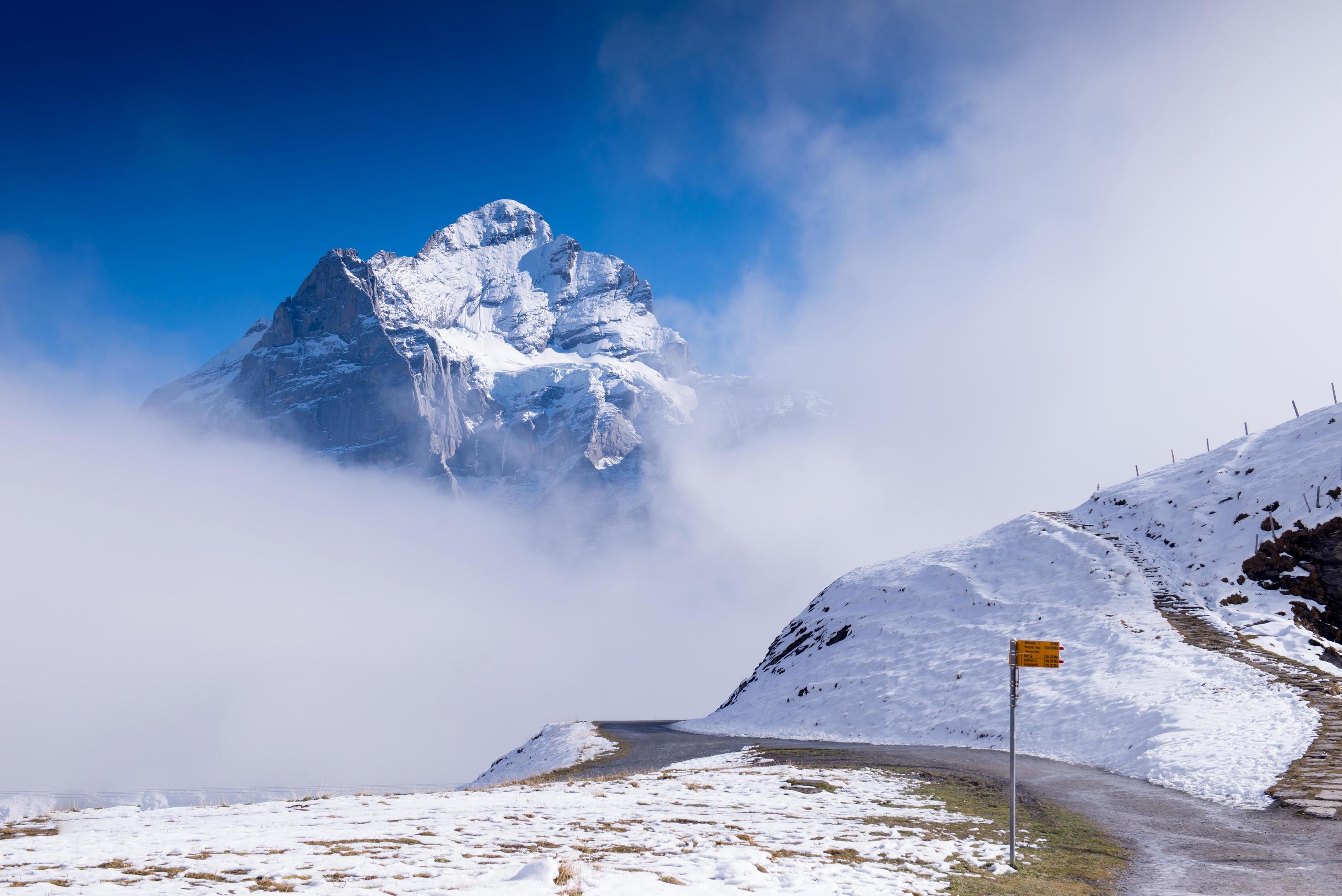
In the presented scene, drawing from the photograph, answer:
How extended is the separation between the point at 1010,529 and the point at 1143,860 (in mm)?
51369

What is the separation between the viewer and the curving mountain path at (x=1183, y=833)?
39.3 feet

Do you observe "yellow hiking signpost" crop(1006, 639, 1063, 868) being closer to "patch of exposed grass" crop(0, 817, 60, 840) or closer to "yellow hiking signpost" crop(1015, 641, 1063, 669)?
"yellow hiking signpost" crop(1015, 641, 1063, 669)

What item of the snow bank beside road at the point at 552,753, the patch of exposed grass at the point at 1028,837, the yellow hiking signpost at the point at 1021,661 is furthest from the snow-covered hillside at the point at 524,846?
the snow bank beside road at the point at 552,753

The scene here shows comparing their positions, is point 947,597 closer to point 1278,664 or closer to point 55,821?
point 1278,664

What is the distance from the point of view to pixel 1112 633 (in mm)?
40344

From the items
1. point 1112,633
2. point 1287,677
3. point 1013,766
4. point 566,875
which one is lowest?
point 566,875

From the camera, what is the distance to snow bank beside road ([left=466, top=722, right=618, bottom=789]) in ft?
137

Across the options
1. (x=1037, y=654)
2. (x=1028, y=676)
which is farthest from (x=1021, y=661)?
(x=1028, y=676)

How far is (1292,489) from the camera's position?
4697 centimetres

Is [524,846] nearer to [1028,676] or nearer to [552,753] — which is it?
[1028,676]

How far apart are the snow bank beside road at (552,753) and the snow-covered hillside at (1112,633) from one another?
8.62 meters

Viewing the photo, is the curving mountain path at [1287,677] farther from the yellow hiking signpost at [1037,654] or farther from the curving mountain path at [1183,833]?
the yellow hiking signpost at [1037,654]

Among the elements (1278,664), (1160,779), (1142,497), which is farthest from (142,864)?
(1142,497)

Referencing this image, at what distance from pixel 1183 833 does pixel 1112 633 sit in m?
28.0
